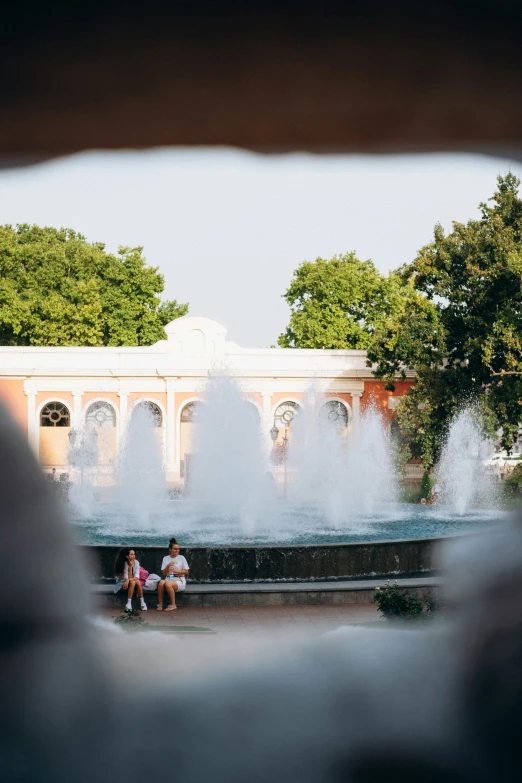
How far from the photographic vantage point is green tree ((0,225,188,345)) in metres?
39.0

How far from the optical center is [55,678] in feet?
4.24

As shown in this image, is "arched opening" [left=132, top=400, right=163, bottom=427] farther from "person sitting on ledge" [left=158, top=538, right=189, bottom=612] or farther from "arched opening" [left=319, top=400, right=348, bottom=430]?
"person sitting on ledge" [left=158, top=538, right=189, bottom=612]

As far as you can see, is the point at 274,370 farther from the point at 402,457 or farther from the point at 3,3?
the point at 3,3

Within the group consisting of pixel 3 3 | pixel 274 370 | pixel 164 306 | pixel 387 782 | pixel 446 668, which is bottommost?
pixel 387 782

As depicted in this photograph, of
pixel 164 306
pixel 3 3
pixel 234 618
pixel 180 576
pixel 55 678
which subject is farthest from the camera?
pixel 164 306

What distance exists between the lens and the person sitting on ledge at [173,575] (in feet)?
32.8

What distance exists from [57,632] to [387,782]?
0.51 m

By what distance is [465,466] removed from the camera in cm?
2267

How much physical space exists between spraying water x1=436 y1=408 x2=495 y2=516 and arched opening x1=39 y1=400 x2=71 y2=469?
15963 millimetres

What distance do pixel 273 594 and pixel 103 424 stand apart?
27018 millimetres

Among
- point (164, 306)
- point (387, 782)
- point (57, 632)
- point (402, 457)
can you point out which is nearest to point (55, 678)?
point (57, 632)

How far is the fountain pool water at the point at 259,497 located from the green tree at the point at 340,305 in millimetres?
8209

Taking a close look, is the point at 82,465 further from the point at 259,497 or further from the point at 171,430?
the point at 171,430

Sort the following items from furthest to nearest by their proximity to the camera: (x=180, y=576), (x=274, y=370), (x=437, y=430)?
(x=274, y=370)
(x=437, y=430)
(x=180, y=576)
